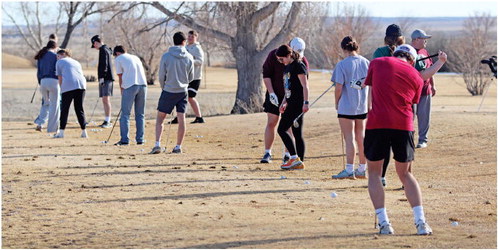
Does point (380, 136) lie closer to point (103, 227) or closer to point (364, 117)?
point (103, 227)

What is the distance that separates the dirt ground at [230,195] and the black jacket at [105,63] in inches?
70.2

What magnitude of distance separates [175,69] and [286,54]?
2790mm

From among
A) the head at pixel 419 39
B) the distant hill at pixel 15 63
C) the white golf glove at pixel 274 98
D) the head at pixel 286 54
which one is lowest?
the distant hill at pixel 15 63

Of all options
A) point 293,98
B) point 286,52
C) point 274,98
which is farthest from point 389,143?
point 274,98

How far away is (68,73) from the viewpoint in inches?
663

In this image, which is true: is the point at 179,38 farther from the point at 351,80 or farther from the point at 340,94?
the point at 351,80

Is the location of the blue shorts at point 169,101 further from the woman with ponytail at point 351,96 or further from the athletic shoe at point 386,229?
the athletic shoe at point 386,229

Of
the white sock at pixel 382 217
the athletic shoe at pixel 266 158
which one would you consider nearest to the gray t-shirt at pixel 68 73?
the athletic shoe at pixel 266 158

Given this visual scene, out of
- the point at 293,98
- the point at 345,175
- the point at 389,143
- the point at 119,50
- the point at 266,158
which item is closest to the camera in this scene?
the point at 389,143

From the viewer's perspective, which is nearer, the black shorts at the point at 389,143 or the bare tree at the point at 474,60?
the black shorts at the point at 389,143

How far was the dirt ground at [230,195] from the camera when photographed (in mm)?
8008

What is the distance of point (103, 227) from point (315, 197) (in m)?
2.56

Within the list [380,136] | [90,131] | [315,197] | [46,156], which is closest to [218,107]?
[90,131]

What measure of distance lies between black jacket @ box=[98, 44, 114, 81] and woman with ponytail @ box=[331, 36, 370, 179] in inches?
321
